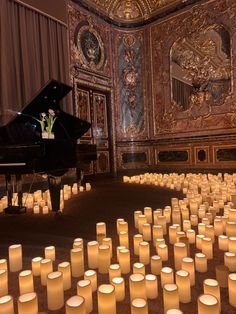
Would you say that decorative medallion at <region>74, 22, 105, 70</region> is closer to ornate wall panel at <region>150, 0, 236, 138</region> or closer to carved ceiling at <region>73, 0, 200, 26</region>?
carved ceiling at <region>73, 0, 200, 26</region>

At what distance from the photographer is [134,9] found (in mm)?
8812

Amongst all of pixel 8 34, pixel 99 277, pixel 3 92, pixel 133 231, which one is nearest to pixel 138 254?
pixel 99 277

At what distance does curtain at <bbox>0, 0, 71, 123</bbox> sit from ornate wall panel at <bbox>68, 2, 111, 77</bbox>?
23.3 inches

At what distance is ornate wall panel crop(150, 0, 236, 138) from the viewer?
7.23 metres

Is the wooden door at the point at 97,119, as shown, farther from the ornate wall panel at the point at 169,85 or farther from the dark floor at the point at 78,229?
the dark floor at the point at 78,229

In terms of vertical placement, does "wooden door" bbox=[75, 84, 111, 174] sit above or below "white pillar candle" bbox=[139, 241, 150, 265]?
above

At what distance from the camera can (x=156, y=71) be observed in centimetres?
861

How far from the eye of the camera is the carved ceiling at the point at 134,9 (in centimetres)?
809

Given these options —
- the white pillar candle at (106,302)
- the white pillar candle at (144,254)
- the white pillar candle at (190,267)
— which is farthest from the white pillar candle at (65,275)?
the white pillar candle at (190,267)

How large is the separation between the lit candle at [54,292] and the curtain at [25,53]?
192 inches

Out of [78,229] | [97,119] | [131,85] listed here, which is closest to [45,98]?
[78,229]

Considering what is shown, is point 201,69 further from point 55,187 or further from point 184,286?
point 184,286

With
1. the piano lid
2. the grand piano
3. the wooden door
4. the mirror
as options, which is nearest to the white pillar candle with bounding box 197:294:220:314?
the grand piano

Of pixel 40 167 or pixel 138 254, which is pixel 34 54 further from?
pixel 138 254
